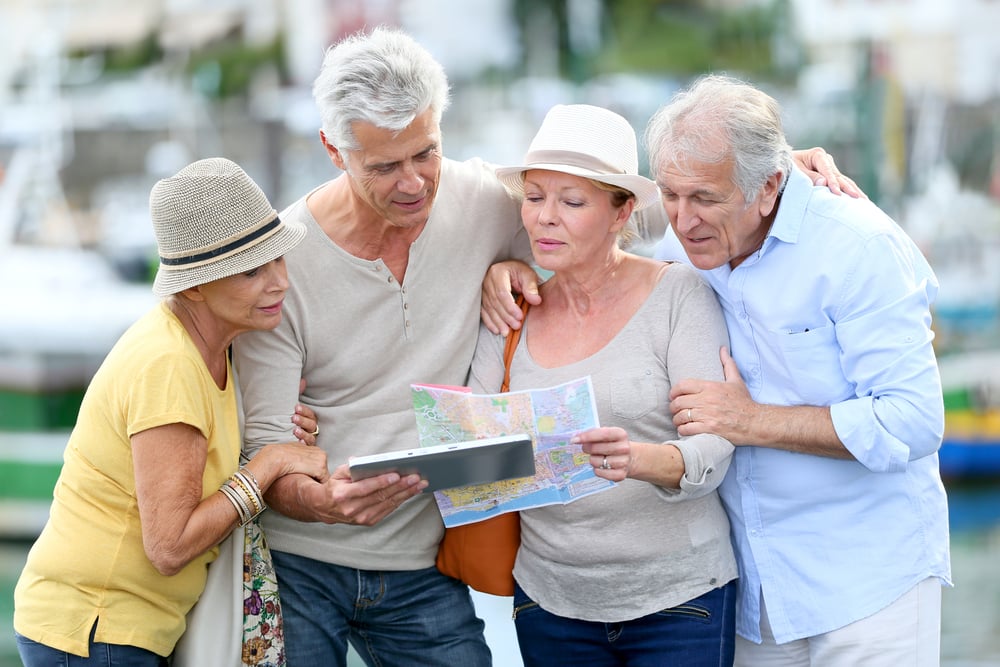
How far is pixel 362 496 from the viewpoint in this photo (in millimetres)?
2348

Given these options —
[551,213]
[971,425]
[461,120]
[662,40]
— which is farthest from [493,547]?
[662,40]

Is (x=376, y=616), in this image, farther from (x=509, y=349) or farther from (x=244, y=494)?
(x=509, y=349)

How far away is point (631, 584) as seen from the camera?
2395 mm

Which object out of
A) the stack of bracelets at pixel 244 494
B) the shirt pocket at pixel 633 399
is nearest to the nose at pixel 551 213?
the shirt pocket at pixel 633 399

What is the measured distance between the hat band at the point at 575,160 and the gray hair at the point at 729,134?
104mm

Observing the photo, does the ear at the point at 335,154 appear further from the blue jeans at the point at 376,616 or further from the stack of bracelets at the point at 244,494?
the blue jeans at the point at 376,616

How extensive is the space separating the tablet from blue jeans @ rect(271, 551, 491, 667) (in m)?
0.46

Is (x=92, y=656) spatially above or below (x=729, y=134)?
below

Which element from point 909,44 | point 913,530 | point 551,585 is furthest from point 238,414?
point 909,44

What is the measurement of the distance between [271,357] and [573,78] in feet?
69.1

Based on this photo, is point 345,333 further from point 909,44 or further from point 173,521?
point 909,44

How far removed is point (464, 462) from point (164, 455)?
24.1 inches

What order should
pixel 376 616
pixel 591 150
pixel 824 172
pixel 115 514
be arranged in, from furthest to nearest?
pixel 376 616 → pixel 824 172 → pixel 591 150 → pixel 115 514

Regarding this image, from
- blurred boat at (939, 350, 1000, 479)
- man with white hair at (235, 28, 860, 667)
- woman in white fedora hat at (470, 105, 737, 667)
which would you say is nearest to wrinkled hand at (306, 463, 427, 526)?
man with white hair at (235, 28, 860, 667)
